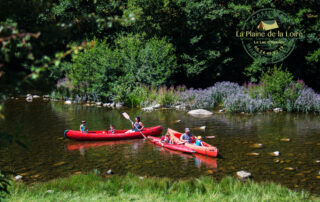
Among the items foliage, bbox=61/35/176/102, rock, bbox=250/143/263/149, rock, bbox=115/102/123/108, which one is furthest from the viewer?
foliage, bbox=61/35/176/102

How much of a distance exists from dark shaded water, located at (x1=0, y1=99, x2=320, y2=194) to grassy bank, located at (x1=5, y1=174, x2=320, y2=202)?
1.66 meters

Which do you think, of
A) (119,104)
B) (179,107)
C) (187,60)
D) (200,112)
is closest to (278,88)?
(200,112)

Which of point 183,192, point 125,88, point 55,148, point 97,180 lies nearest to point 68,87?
point 183,192

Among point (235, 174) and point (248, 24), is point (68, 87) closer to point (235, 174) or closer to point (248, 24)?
point (235, 174)

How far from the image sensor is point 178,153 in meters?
14.4

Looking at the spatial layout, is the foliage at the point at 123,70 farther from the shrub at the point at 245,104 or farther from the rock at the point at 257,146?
the rock at the point at 257,146

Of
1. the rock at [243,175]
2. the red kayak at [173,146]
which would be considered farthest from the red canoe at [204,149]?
the rock at [243,175]

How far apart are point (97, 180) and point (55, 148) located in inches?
210

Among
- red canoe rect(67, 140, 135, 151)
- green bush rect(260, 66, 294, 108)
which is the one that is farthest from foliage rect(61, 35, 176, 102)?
red canoe rect(67, 140, 135, 151)

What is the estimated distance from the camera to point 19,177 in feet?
35.8

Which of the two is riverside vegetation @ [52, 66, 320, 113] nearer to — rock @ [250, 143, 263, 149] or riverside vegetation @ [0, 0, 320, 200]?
riverside vegetation @ [0, 0, 320, 200]

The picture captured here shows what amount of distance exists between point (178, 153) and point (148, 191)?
575 centimetres

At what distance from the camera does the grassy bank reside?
8.20 m

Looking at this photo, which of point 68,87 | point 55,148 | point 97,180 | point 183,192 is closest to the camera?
point 68,87
